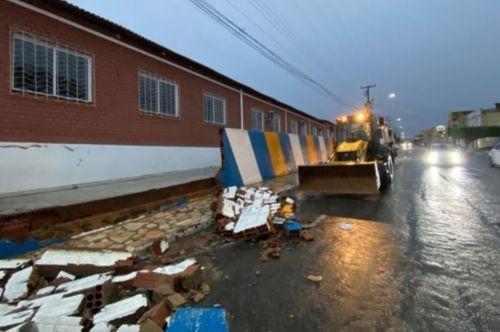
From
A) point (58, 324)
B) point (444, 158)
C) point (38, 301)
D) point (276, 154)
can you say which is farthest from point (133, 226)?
point (444, 158)

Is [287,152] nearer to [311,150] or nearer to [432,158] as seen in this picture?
[311,150]

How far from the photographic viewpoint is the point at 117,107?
9.44 m

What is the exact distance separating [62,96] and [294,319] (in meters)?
8.00

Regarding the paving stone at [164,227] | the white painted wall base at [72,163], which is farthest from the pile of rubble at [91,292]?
the white painted wall base at [72,163]

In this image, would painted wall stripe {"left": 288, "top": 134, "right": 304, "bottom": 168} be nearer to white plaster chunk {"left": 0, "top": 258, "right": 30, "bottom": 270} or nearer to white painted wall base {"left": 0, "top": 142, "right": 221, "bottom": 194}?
white painted wall base {"left": 0, "top": 142, "right": 221, "bottom": 194}

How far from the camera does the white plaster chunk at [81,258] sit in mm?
3789

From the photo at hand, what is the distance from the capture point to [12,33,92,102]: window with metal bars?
23.0 ft

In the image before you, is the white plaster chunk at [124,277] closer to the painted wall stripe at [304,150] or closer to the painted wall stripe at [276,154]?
the painted wall stripe at [276,154]

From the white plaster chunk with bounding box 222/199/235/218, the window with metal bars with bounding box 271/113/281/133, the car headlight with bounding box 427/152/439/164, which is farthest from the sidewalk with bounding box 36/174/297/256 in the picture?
the car headlight with bounding box 427/152/439/164

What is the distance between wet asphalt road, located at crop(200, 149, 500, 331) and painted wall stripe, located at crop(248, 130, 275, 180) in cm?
486

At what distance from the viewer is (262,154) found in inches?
446

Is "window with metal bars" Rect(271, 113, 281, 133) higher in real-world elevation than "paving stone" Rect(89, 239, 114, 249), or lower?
higher

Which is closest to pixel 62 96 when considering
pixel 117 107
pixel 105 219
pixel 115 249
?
pixel 117 107

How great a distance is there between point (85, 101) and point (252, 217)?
6.10 m
